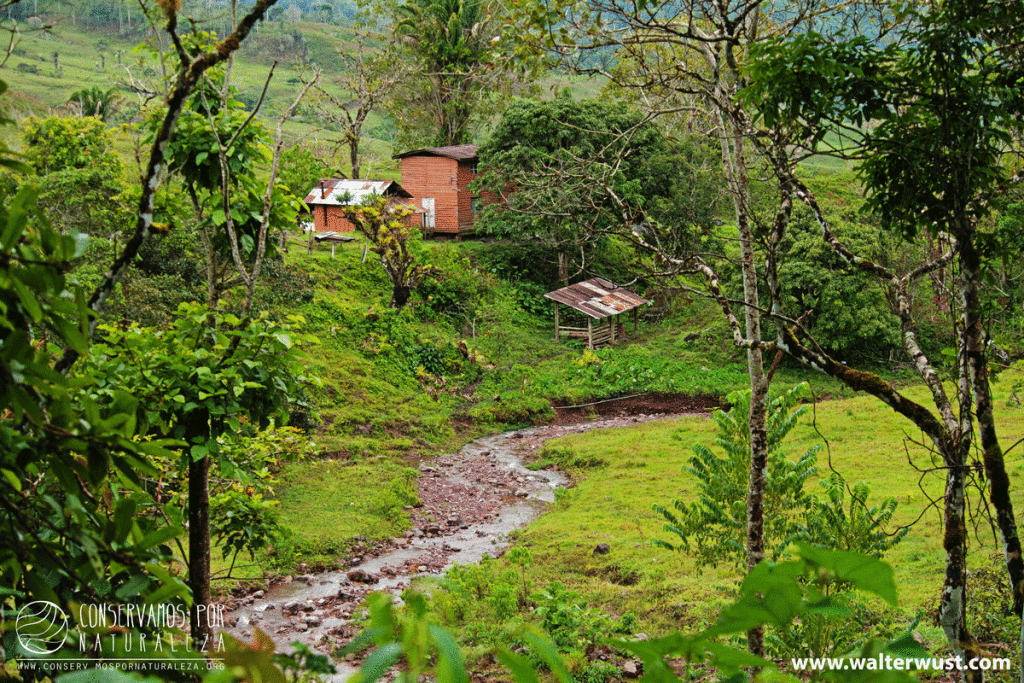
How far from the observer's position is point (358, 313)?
21188mm

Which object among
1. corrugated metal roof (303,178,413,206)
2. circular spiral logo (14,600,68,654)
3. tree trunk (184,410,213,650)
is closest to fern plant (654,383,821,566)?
tree trunk (184,410,213,650)

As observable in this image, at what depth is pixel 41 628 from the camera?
156 centimetres

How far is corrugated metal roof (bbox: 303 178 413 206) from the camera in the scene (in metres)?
25.8

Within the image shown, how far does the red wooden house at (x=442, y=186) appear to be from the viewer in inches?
1138

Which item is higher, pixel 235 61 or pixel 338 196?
pixel 235 61

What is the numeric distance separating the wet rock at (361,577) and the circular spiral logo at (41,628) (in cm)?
923

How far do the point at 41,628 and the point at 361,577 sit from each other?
9.36 meters

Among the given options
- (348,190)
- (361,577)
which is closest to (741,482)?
(361,577)

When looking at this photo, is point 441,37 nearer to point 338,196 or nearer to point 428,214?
point 428,214

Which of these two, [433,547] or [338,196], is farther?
[338,196]

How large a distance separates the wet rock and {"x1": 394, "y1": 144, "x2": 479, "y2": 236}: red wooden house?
2031cm

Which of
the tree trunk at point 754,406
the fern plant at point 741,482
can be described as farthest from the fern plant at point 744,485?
the tree trunk at point 754,406

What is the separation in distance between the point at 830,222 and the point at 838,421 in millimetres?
6490

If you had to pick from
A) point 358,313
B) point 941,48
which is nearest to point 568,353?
point 358,313
